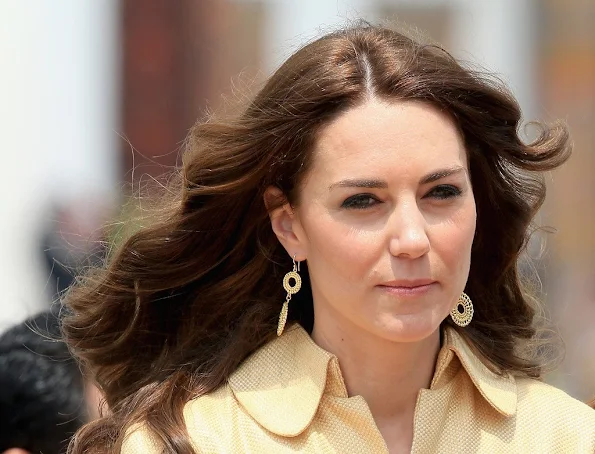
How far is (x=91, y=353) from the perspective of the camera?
4398 mm

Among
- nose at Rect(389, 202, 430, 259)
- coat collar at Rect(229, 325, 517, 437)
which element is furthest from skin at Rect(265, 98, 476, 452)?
coat collar at Rect(229, 325, 517, 437)

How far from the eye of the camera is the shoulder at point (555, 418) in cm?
406

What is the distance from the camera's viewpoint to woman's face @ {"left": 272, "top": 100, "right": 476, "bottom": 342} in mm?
3824

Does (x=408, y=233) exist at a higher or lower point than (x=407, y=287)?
higher

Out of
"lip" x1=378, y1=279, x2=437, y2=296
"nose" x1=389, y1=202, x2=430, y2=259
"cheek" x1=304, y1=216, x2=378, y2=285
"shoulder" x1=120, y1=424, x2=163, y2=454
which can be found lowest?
"shoulder" x1=120, y1=424, x2=163, y2=454

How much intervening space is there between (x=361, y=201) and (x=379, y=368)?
492 millimetres

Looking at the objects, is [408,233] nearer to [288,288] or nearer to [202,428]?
[288,288]

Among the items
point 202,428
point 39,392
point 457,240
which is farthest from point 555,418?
point 39,392

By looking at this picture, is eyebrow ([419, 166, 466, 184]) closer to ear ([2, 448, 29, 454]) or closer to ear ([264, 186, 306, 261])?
ear ([264, 186, 306, 261])

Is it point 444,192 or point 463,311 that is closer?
point 444,192

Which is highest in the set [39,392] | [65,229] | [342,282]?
[342,282]

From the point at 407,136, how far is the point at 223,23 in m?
13.8

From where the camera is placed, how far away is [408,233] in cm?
379

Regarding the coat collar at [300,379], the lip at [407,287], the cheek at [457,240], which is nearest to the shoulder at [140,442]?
the coat collar at [300,379]
